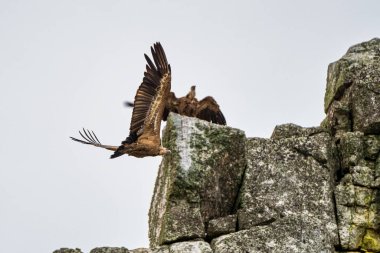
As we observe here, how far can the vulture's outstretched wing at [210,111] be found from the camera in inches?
640

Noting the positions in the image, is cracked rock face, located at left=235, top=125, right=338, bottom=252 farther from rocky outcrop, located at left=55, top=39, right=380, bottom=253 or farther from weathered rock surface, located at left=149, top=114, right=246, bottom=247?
weathered rock surface, located at left=149, top=114, right=246, bottom=247

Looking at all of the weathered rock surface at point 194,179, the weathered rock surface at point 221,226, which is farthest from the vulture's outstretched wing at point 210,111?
the weathered rock surface at point 221,226

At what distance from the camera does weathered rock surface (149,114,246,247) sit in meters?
12.6

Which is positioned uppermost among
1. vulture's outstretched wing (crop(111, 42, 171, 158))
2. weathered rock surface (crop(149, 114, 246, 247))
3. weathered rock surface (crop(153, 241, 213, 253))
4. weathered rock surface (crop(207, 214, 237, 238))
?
vulture's outstretched wing (crop(111, 42, 171, 158))

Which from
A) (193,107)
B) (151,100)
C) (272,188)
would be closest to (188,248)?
(272,188)

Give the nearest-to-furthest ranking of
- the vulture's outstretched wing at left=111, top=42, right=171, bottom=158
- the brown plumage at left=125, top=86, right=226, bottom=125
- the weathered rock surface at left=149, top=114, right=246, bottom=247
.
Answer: the weathered rock surface at left=149, top=114, right=246, bottom=247
the vulture's outstretched wing at left=111, top=42, right=171, bottom=158
the brown plumage at left=125, top=86, right=226, bottom=125

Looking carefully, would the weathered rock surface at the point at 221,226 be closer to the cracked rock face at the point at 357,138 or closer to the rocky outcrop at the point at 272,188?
the rocky outcrop at the point at 272,188

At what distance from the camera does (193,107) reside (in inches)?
631

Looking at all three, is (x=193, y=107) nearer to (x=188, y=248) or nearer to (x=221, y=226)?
(x=221, y=226)

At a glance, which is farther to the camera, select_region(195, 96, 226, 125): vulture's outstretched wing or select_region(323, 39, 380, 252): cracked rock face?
select_region(195, 96, 226, 125): vulture's outstretched wing

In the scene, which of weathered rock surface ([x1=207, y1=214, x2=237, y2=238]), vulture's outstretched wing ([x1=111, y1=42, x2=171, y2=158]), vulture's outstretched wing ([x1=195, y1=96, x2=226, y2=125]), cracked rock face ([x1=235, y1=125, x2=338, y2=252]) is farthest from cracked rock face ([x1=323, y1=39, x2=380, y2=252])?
vulture's outstretched wing ([x1=111, y1=42, x2=171, y2=158])

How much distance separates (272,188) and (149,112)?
8.25 feet

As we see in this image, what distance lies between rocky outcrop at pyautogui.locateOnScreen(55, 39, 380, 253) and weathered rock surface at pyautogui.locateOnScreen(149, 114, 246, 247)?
16 mm

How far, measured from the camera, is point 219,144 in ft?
44.7
